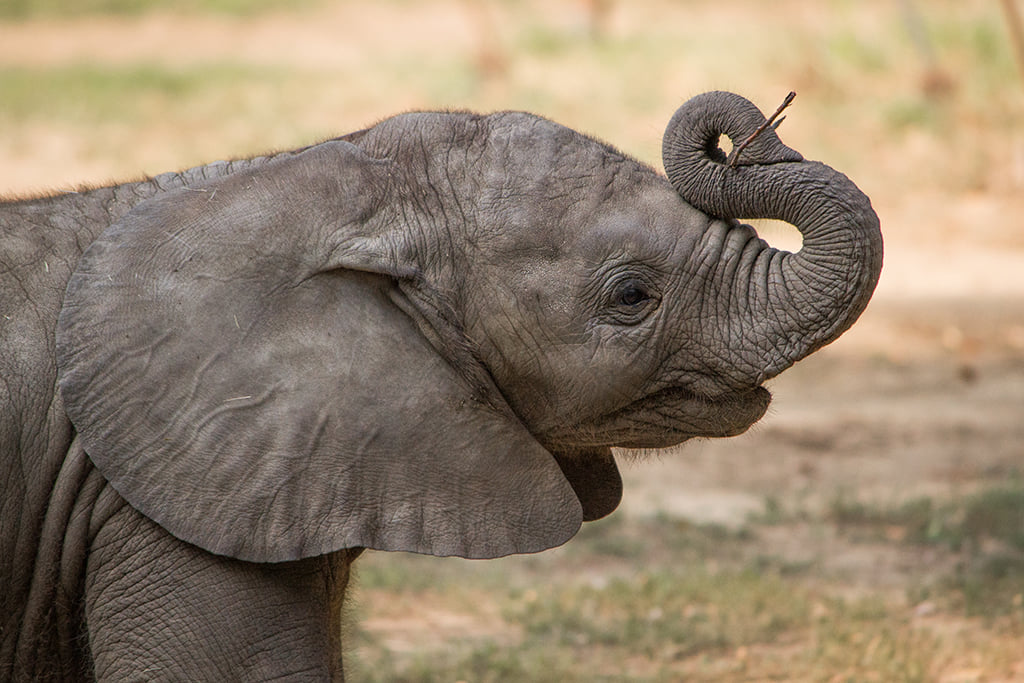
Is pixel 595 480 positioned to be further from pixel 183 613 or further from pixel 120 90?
pixel 120 90

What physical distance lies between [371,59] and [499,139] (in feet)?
67.6

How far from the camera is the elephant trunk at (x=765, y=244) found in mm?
3494

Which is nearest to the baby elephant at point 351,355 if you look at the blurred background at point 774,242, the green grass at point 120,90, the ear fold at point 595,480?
the ear fold at point 595,480

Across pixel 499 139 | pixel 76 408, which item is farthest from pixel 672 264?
pixel 76 408

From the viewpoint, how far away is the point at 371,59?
2373 cm

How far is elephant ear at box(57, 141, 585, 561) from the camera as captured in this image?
135 inches

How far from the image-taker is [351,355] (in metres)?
3.52

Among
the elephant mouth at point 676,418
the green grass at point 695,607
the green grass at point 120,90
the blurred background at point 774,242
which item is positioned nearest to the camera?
the elephant mouth at point 676,418

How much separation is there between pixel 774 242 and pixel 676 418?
34.0 feet

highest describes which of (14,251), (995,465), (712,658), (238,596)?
(995,465)

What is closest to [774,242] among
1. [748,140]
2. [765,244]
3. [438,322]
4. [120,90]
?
[765,244]

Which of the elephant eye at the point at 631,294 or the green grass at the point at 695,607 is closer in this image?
the elephant eye at the point at 631,294

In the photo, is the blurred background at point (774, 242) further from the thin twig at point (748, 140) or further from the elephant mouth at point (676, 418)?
the thin twig at point (748, 140)

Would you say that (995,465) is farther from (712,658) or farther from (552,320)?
(552,320)
